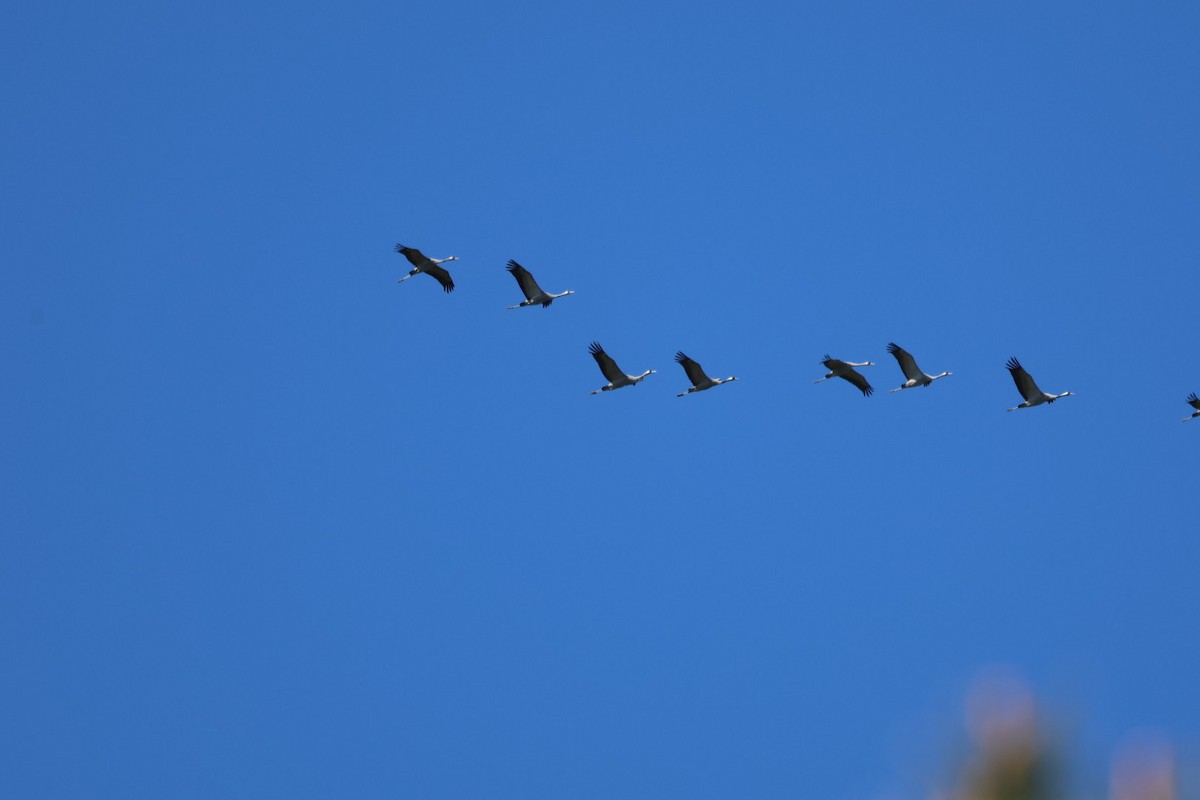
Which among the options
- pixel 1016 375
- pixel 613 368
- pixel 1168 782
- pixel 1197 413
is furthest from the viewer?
pixel 1197 413

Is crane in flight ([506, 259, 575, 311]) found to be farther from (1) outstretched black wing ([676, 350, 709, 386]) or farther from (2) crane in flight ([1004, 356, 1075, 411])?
(2) crane in flight ([1004, 356, 1075, 411])

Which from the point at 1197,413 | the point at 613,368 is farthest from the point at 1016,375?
the point at 613,368

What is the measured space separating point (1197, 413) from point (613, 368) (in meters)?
23.2

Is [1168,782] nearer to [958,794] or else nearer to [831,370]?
[958,794]

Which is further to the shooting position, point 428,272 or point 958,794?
point 428,272

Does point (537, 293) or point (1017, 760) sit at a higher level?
point (537, 293)

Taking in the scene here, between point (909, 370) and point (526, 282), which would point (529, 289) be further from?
point (909, 370)

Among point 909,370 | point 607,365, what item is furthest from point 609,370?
point 909,370

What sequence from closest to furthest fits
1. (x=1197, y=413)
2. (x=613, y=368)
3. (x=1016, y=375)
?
(x=613, y=368)
(x=1016, y=375)
(x=1197, y=413)

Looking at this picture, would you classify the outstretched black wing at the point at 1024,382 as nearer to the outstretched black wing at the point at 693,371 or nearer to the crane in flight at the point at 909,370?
the crane in flight at the point at 909,370

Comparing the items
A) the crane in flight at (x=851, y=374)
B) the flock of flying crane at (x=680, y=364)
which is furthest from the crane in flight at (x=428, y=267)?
the crane in flight at (x=851, y=374)

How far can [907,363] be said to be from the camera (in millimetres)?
52000

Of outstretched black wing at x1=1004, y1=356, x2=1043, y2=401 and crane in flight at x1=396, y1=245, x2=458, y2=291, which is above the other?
crane in flight at x1=396, y1=245, x2=458, y2=291

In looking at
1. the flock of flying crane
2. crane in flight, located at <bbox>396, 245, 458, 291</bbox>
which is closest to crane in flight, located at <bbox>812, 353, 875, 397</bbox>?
the flock of flying crane
